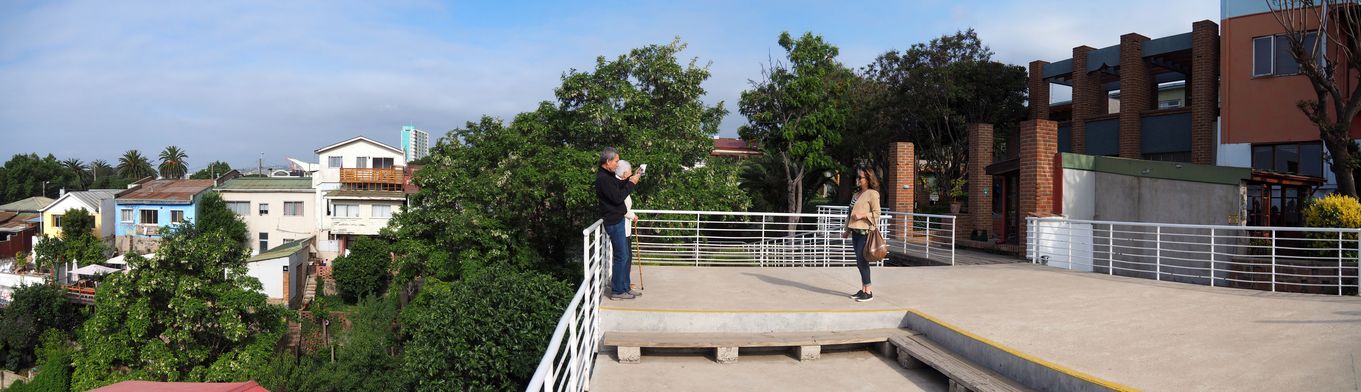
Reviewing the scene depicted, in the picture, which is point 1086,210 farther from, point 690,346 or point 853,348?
point 690,346

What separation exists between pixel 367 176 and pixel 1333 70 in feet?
146

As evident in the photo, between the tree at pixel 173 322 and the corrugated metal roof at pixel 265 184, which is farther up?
the corrugated metal roof at pixel 265 184

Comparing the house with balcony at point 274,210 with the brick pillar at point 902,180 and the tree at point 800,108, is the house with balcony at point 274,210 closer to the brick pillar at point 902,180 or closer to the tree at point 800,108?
the tree at point 800,108

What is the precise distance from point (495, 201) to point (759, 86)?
12170mm

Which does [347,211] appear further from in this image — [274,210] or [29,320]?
[29,320]

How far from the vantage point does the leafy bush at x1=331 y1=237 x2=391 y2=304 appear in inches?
1491

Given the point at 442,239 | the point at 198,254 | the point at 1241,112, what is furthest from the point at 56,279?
the point at 1241,112

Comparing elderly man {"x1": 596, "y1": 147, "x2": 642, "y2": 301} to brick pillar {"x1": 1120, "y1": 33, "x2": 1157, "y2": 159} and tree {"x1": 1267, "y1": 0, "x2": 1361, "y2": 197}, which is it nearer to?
tree {"x1": 1267, "y1": 0, "x2": 1361, "y2": 197}

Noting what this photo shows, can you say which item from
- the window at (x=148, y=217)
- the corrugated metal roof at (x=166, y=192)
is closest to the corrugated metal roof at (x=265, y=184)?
the corrugated metal roof at (x=166, y=192)

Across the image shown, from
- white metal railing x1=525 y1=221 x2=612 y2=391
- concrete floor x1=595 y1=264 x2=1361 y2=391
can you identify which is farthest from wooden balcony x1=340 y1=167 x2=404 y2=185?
white metal railing x1=525 y1=221 x2=612 y2=391

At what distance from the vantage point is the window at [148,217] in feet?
148

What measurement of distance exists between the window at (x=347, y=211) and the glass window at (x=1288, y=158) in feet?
141

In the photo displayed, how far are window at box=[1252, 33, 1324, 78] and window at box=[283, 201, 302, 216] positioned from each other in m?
46.1

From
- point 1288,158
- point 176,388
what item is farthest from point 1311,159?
point 176,388
